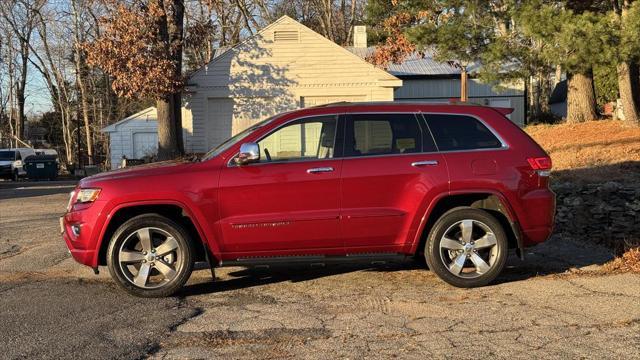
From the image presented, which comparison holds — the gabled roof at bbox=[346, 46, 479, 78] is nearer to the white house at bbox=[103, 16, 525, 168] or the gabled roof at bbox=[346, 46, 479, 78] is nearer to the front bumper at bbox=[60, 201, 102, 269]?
the white house at bbox=[103, 16, 525, 168]

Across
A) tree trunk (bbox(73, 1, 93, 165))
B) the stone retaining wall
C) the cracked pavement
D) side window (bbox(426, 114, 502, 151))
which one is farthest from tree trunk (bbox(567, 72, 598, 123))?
tree trunk (bbox(73, 1, 93, 165))

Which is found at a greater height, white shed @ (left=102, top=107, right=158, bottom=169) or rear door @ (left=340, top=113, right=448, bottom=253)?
white shed @ (left=102, top=107, right=158, bottom=169)

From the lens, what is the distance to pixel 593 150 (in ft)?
43.4

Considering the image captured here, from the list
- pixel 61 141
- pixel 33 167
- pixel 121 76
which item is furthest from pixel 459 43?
pixel 61 141

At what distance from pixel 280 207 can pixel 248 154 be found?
0.60 metres

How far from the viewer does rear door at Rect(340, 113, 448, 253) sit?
19.8 feet

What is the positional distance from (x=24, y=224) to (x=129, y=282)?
6355mm

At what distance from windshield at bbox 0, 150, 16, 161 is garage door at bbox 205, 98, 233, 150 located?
21.0 m

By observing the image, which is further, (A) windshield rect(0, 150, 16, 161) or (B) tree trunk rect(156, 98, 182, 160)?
(A) windshield rect(0, 150, 16, 161)

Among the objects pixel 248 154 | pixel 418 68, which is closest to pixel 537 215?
pixel 248 154

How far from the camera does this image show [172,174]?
5.92 m

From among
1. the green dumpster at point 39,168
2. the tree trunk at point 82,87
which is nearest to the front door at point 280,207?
→ the green dumpster at point 39,168

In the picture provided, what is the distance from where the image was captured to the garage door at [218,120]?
19.2m

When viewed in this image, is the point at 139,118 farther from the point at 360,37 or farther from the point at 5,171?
the point at 360,37
